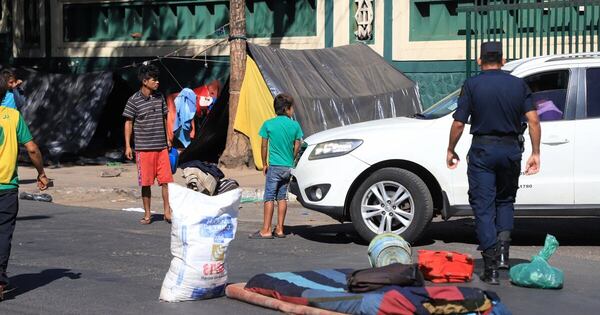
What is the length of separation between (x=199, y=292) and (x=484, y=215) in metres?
2.36

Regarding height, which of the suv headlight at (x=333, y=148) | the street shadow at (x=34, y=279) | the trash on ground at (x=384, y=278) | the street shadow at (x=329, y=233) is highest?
the suv headlight at (x=333, y=148)

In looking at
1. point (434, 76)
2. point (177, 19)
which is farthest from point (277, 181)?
point (177, 19)

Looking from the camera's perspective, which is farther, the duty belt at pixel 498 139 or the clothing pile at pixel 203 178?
the clothing pile at pixel 203 178

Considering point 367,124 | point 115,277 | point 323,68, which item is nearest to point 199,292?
point 115,277

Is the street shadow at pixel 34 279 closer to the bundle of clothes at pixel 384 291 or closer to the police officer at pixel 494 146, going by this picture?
the bundle of clothes at pixel 384 291

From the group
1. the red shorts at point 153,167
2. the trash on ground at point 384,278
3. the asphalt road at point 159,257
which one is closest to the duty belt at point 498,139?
the asphalt road at point 159,257

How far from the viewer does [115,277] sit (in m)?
8.76

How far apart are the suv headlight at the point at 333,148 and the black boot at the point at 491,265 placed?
8.14 feet

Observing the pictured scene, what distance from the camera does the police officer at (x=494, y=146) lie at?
8.32 m

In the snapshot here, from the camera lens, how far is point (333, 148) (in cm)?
1063

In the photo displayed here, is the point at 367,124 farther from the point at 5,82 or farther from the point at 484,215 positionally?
the point at 5,82

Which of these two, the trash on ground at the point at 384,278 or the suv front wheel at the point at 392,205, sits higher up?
the suv front wheel at the point at 392,205

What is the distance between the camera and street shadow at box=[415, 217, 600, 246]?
11.0 meters

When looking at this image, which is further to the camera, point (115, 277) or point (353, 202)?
point (353, 202)
